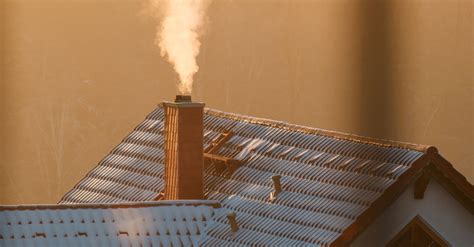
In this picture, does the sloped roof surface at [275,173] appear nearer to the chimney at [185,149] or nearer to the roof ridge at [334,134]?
the roof ridge at [334,134]

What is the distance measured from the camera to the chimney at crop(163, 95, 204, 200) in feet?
72.6

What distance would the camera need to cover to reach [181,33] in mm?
25750

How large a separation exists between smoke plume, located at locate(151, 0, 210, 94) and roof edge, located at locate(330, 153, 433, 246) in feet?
24.7

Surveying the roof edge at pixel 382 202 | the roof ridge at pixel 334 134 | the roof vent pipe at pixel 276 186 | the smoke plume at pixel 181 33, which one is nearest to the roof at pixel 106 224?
the roof vent pipe at pixel 276 186

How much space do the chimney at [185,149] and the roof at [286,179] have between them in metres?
0.32

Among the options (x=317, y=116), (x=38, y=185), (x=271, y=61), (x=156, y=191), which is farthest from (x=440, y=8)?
(x=156, y=191)

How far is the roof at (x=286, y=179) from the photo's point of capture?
59.9 ft

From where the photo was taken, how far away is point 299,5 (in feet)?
225

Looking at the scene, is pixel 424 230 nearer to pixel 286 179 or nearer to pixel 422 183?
pixel 422 183

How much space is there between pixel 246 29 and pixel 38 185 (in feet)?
39.1

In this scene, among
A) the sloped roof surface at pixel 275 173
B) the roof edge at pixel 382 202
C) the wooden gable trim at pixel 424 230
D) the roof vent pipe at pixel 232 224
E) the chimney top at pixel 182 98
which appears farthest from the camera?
the chimney top at pixel 182 98

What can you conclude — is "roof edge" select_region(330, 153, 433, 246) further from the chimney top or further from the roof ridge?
the chimney top

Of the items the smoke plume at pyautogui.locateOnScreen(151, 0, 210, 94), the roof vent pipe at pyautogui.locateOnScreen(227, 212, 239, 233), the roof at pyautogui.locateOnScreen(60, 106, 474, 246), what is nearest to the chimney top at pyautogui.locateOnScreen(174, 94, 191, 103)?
the roof at pyautogui.locateOnScreen(60, 106, 474, 246)

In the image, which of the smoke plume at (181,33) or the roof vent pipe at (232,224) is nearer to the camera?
the roof vent pipe at (232,224)
